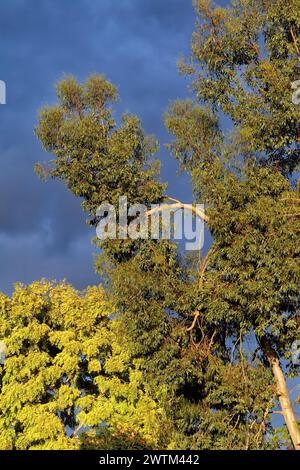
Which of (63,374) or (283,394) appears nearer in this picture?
(283,394)

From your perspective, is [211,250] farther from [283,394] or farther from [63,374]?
[63,374]

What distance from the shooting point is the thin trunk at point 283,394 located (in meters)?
19.0

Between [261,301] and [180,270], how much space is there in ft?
11.5

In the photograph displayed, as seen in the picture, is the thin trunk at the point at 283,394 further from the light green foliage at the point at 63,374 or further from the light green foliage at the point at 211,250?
the light green foliage at the point at 63,374

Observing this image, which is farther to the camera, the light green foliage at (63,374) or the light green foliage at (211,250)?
the light green foliage at (63,374)

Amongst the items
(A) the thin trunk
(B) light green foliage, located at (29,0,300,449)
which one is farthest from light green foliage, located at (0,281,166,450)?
(A) the thin trunk

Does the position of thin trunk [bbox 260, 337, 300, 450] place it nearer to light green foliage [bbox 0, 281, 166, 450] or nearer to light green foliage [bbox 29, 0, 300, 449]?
light green foliage [bbox 29, 0, 300, 449]

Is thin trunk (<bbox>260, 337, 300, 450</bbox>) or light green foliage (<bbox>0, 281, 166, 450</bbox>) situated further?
light green foliage (<bbox>0, 281, 166, 450</bbox>)

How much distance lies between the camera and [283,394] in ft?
63.3

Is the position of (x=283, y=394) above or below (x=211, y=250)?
below

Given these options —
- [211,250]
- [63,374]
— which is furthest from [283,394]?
[63,374]

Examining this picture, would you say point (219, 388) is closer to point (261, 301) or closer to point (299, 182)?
point (261, 301)

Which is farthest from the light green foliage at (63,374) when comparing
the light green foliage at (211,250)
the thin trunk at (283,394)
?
the thin trunk at (283,394)

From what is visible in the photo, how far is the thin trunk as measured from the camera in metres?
19.0
